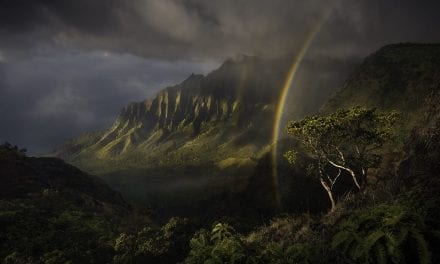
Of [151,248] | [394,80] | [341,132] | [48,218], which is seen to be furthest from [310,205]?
[394,80]

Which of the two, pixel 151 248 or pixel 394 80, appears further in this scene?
pixel 394 80

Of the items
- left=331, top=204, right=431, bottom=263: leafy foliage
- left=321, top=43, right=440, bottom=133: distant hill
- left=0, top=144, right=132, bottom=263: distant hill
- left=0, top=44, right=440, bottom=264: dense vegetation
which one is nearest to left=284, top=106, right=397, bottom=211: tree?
left=0, top=44, right=440, bottom=264: dense vegetation

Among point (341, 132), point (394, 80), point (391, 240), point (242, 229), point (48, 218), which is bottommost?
point (391, 240)

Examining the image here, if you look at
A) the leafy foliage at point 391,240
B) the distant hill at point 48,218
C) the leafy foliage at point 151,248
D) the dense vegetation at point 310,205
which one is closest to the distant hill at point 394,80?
the dense vegetation at point 310,205

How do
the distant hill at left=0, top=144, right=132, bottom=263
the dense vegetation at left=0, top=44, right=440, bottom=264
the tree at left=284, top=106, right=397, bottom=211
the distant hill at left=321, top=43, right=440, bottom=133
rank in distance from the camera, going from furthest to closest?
the distant hill at left=321, top=43, right=440, bottom=133
the distant hill at left=0, top=144, right=132, bottom=263
the tree at left=284, top=106, right=397, bottom=211
the dense vegetation at left=0, top=44, right=440, bottom=264

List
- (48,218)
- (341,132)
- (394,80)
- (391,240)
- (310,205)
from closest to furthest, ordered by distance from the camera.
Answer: (391,240) < (341,132) < (48,218) < (310,205) < (394,80)

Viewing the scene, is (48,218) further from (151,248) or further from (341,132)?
(341,132)

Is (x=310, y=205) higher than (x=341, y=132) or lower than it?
lower

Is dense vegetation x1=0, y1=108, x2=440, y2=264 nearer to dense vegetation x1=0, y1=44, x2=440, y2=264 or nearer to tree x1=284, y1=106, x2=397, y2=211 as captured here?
dense vegetation x1=0, y1=44, x2=440, y2=264

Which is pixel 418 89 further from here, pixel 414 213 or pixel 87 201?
pixel 414 213

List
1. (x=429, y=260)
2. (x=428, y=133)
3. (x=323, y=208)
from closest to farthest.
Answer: (x=429, y=260)
(x=428, y=133)
(x=323, y=208)

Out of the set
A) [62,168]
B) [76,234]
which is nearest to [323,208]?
[76,234]

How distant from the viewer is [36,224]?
6419 centimetres

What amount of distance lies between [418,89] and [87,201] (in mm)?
91959
